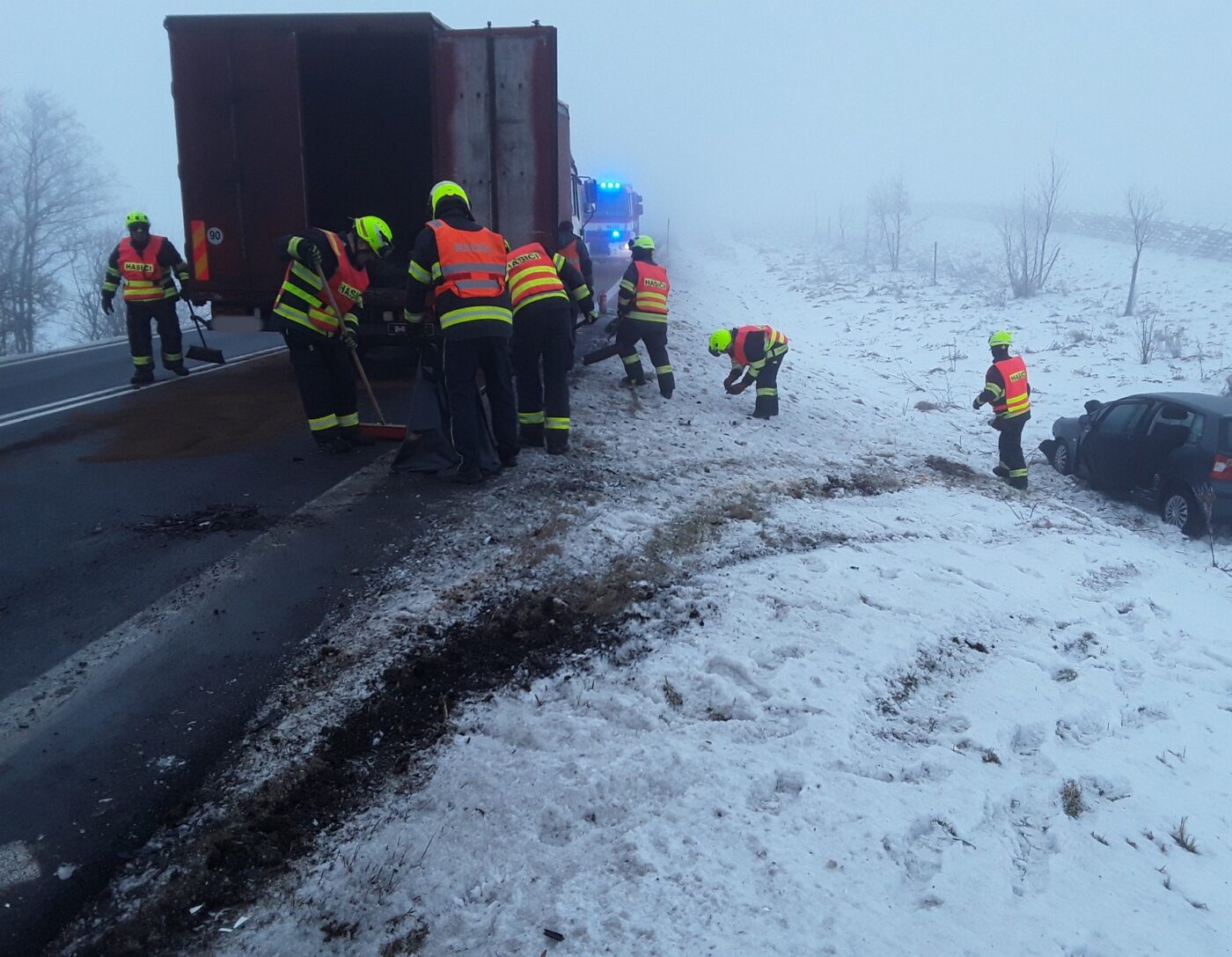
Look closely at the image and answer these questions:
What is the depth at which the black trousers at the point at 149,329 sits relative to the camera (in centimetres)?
855

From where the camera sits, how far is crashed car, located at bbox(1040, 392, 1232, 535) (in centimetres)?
818

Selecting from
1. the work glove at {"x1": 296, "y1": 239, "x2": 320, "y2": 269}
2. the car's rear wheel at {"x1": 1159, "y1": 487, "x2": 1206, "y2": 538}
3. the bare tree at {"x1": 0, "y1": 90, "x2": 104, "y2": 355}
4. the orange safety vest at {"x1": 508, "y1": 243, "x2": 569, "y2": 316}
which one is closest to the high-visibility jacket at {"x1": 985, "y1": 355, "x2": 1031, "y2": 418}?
the car's rear wheel at {"x1": 1159, "y1": 487, "x2": 1206, "y2": 538}

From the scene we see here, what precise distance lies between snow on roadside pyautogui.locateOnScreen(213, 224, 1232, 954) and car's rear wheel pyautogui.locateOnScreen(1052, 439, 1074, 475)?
3.45 meters

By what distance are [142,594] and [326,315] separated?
2.61 metres

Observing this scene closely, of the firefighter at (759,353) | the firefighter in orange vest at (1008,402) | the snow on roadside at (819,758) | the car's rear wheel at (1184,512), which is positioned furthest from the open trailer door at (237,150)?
the car's rear wheel at (1184,512)

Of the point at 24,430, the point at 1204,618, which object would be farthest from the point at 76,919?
the point at 1204,618

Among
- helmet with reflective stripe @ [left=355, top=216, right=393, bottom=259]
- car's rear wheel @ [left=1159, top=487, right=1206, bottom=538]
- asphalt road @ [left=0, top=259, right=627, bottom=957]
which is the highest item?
helmet with reflective stripe @ [left=355, top=216, right=393, bottom=259]

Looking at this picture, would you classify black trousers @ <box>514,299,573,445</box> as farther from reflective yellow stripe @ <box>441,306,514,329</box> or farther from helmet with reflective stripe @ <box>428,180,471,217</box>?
helmet with reflective stripe @ <box>428,180,471,217</box>

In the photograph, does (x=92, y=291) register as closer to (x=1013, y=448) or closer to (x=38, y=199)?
(x=38, y=199)

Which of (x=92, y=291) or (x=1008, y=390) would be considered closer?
(x=1008, y=390)

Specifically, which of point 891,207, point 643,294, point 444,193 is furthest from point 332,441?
point 891,207

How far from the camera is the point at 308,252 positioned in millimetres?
5867

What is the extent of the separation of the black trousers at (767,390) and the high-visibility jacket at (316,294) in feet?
15.4

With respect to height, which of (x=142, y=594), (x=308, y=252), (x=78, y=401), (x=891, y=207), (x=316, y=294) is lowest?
(x=142, y=594)
